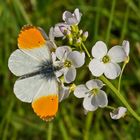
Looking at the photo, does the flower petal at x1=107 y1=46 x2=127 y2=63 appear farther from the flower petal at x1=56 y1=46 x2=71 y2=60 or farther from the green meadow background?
the green meadow background

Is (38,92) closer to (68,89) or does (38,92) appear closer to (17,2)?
(68,89)

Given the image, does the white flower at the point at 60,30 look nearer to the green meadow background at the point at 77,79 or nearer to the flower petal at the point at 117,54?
the flower petal at the point at 117,54

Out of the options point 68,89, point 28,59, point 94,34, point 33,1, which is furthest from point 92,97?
point 33,1

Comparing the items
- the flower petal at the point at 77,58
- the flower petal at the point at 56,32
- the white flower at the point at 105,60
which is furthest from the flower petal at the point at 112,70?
the flower petal at the point at 56,32

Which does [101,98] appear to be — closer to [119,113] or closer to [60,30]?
[119,113]

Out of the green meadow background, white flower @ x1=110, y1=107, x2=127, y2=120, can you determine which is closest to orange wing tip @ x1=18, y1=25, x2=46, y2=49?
white flower @ x1=110, y1=107, x2=127, y2=120

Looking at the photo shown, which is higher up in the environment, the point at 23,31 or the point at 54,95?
the point at 23,31

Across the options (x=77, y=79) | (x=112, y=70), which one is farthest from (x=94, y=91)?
(x=77, y=79)
